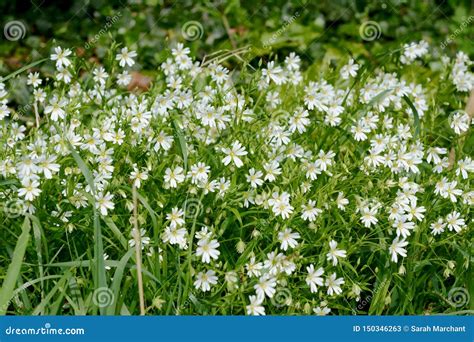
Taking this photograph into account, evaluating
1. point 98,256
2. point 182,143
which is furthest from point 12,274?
point 182,143

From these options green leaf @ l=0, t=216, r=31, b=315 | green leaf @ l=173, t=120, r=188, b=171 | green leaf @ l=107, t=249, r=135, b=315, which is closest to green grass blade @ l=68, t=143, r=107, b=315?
green leaf @ l=107, t=249, r=135, b=315

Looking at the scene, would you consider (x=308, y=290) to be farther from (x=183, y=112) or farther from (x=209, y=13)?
(x=209, y=13)

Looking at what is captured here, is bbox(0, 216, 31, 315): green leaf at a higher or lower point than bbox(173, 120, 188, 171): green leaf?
lower

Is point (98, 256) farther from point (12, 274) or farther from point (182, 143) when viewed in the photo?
point (182, 143)

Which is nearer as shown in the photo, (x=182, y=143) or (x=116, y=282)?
(x=116, y=282)

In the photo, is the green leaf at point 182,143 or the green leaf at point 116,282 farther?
the green leaf at point 182,143

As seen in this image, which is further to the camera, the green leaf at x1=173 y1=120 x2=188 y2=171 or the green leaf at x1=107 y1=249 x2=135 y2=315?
the green leaf at x1=173 y1=120 x2=188 y2=171

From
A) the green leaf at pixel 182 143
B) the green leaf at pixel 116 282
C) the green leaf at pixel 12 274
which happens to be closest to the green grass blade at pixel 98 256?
the green leaf at pixel 116 282

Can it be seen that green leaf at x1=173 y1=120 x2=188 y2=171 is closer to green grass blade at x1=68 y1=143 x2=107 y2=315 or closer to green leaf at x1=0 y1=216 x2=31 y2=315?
green grass blade at x1=68 y1=143 x2=107 y2=315

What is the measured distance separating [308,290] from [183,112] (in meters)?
0.98

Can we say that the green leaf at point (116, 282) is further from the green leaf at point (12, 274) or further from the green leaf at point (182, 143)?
the green leaf at point (182, 143)

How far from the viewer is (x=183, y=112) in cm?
379

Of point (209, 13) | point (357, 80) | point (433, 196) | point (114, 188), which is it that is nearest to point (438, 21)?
point (209, 13)

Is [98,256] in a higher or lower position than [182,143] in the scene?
lower
